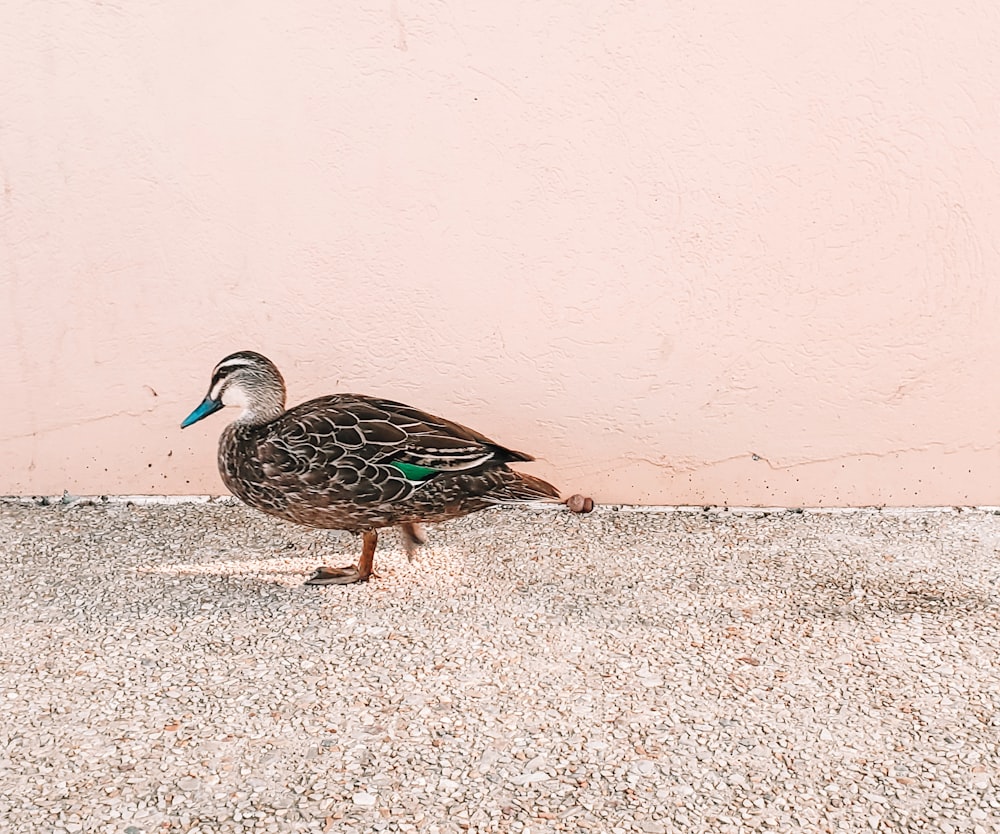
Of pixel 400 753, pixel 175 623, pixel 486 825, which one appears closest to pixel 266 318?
pixel 175 623

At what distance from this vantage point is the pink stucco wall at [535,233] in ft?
11.6

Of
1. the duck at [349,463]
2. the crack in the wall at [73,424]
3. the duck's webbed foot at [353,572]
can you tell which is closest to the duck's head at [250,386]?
the duck at [349,463]

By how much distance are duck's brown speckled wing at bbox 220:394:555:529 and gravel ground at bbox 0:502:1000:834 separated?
238mm

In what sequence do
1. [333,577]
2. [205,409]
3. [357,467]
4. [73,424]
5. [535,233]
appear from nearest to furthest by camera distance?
[357,467] < [333,577] < [205,409] < [535,233] < [73,424]

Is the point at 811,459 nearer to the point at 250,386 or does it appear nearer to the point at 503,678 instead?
the point at 503,678

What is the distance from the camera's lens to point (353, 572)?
311 cm

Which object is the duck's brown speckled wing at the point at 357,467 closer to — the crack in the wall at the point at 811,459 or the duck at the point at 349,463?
the duck at the point at 349,463

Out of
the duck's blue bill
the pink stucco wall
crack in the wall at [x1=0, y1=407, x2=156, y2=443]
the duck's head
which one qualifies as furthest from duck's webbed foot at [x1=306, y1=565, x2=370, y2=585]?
crack in the wall at [x1=0, y1=407, x2=156, y2=443]

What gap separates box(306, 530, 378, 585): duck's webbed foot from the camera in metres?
3.06

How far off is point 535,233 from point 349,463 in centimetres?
115

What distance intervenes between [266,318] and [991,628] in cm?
242

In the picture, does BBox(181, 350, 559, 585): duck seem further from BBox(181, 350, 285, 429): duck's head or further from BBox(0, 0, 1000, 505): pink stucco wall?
BBox(0, 0, 1000, 505): pink stucco wall

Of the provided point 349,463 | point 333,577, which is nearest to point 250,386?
point 349,463

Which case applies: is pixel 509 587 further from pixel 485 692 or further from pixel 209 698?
pixel 209 698
